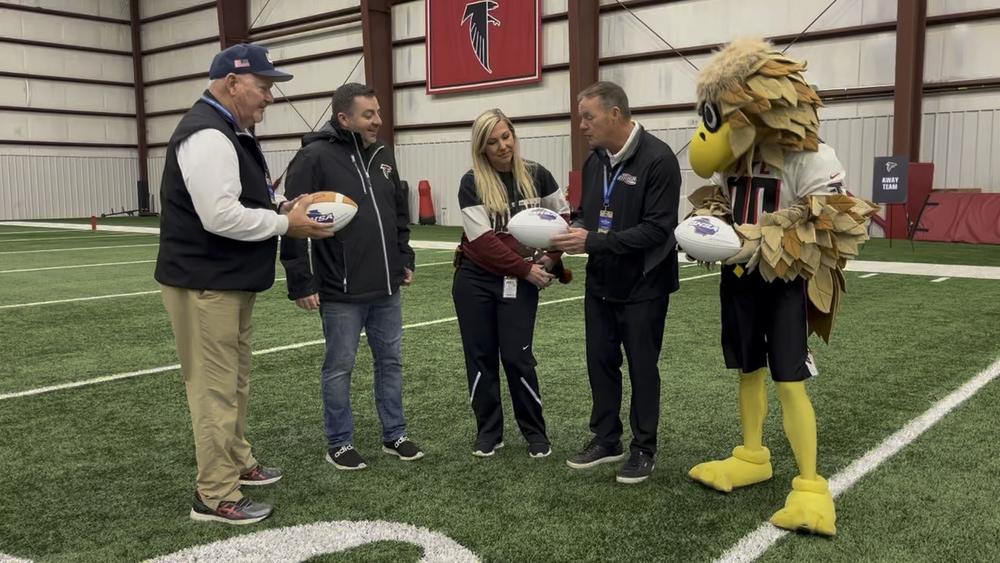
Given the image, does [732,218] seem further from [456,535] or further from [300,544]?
[300,544]

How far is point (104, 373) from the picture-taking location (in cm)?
597

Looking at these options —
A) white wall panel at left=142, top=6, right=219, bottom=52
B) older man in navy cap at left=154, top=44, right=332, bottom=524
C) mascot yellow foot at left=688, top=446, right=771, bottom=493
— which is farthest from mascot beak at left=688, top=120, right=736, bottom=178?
white wall panel at left=142, top=6, right=219, bottom=52

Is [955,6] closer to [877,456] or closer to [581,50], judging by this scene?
[581,50]

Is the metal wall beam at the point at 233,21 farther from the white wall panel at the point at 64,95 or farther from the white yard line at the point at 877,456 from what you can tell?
the white yard line at the point at 877,456

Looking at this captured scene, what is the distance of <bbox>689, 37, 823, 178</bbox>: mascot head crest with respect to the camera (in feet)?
10.4

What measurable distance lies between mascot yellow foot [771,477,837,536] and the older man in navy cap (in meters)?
2.14

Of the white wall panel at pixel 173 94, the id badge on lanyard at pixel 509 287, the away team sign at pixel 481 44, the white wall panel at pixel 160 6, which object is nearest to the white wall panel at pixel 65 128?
the white wall panel at pixel 173 94

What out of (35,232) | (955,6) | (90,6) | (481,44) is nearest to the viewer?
(955,6)

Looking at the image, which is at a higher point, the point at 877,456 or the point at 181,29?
the point at 181,29

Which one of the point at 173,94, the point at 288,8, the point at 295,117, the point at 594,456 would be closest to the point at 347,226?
the point at 594,456

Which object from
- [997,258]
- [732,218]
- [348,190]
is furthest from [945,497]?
[997,258]

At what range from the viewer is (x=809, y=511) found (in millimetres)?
3158

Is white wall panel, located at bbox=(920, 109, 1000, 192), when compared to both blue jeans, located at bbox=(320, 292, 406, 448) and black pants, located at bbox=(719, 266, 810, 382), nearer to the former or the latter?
black pants, located at bbox=(719, 266, 810, 382)

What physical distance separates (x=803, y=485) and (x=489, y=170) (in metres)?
2.04
